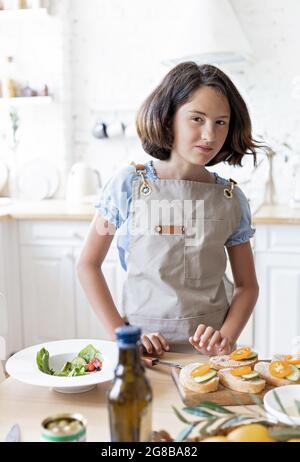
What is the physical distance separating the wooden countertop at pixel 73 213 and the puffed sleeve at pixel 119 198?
1.15m

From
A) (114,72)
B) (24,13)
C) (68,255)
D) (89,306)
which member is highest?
(24,13)

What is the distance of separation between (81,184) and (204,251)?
1.71 metres

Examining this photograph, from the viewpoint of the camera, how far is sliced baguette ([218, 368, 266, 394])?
0.88 metres

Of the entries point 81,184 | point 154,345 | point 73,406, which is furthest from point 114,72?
point 73,406

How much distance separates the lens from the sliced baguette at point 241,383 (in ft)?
2.88

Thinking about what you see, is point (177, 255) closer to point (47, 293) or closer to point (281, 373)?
point (281, 373)

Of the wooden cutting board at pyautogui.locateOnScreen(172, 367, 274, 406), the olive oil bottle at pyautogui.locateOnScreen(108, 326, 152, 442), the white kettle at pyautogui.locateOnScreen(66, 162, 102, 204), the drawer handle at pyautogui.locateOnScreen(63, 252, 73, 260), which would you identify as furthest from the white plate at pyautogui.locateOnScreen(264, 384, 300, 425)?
the white kettle at pyautogui.locateOnScreen(66, 162, 102, 204)

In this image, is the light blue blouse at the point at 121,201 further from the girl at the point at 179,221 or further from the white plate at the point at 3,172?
the white plate at the point at 3,172

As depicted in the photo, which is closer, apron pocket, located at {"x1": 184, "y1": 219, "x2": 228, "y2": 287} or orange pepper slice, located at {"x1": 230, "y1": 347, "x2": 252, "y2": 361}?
orange pepper slice, located at {"x1": 230, "y1": 347, "x2": 252, "y2": 361}

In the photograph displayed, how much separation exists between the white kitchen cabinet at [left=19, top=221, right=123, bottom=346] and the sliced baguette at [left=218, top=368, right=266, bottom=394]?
5.55ft

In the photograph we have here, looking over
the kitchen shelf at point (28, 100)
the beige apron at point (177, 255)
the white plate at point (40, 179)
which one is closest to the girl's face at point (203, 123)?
the beige apron at point (177, 255)

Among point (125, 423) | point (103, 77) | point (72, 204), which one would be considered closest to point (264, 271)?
point (72, 204)

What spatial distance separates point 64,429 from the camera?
58 cm

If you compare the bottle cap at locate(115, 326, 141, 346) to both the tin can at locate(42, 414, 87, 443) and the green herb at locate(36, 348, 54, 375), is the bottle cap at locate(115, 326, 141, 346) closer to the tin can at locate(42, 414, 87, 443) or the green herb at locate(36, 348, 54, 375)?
the tin can at locate(42, 414, 87, 443)
